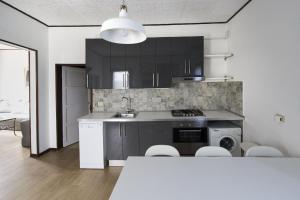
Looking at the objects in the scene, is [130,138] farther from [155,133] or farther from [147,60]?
[147,60]

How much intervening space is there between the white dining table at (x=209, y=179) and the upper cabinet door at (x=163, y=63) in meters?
2.23

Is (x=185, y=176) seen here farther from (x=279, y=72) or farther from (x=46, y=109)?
(x=46, y=109)

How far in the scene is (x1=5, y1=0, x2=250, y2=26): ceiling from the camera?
3.30m

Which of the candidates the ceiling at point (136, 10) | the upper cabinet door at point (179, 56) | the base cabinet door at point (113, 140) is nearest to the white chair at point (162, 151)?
the base cabinet door at point (113, 140)

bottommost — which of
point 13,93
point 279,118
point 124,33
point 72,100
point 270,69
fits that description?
point 279,118

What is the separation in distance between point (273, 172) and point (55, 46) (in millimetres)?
4443

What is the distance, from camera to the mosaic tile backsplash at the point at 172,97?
14.5ft

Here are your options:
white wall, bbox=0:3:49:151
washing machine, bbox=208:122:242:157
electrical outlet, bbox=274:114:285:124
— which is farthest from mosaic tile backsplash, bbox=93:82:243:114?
electrical outlet, bbox=274:114:285:124

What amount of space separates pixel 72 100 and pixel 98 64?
165 centimetres

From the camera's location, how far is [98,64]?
409 cm

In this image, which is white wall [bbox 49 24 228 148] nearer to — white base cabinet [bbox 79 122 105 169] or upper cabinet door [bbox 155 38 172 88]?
upper cabinet door [bbox 155 38 172 88]

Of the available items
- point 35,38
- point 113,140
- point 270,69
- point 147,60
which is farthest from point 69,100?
point 270,69

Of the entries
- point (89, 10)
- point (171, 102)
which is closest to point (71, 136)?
point (171, 102)

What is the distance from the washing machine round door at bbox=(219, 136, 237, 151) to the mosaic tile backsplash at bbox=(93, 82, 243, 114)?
0.95 meters
